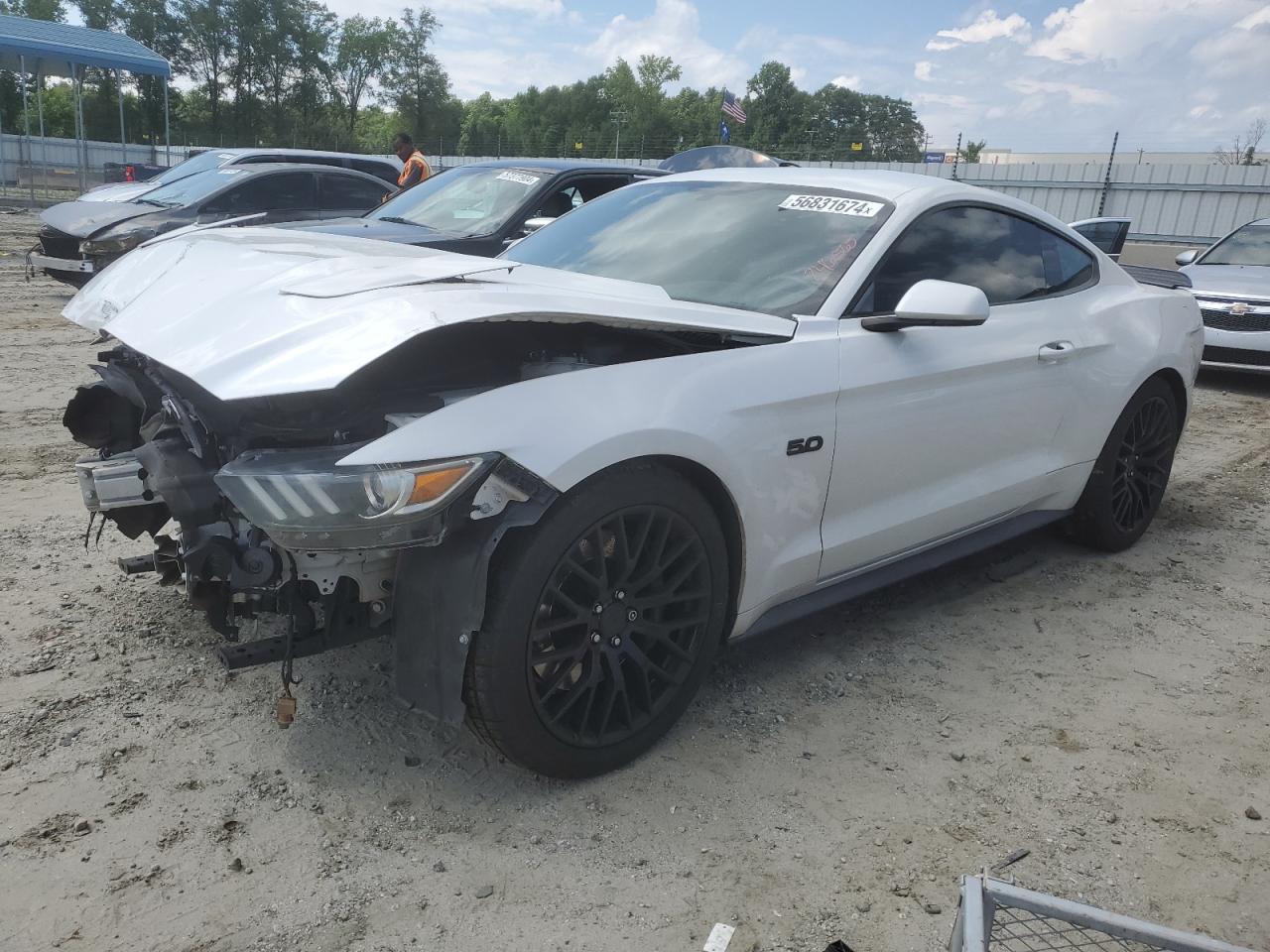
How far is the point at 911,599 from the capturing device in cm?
392

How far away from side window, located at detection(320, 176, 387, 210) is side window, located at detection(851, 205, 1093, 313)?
27.2 ft

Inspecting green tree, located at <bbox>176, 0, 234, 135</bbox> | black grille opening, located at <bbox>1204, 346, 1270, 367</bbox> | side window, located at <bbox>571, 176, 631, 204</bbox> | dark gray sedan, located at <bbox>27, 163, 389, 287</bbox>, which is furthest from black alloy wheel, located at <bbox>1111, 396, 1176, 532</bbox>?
green tree, located at <bbox>176, 0, 234, 135</bbox>

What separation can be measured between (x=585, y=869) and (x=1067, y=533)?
3.20 m

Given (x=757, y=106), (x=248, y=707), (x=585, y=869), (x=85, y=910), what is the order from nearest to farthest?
1. (x=85, y=910)
2. (x=585, y=869)
3. (x=248, y=707)
4. (x=757, y=106)

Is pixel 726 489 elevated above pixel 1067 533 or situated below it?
above

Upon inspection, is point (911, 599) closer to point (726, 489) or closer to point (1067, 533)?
point (1067, 533)

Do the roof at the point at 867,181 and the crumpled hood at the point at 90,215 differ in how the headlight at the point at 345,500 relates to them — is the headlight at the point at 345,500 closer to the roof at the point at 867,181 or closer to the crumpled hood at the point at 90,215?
the roof at the point at 867,181

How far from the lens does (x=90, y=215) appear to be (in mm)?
9891

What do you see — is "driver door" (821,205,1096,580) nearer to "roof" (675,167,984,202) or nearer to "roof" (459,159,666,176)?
"roof" (675,167,984,202)

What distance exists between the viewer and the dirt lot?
2111mm

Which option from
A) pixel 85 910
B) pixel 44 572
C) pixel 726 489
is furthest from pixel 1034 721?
pixel 44 572

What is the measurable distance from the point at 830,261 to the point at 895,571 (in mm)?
1076

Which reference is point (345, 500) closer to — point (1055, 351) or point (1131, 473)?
point (1055, 351)

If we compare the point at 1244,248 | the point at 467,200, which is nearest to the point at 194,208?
the point at 467,200
